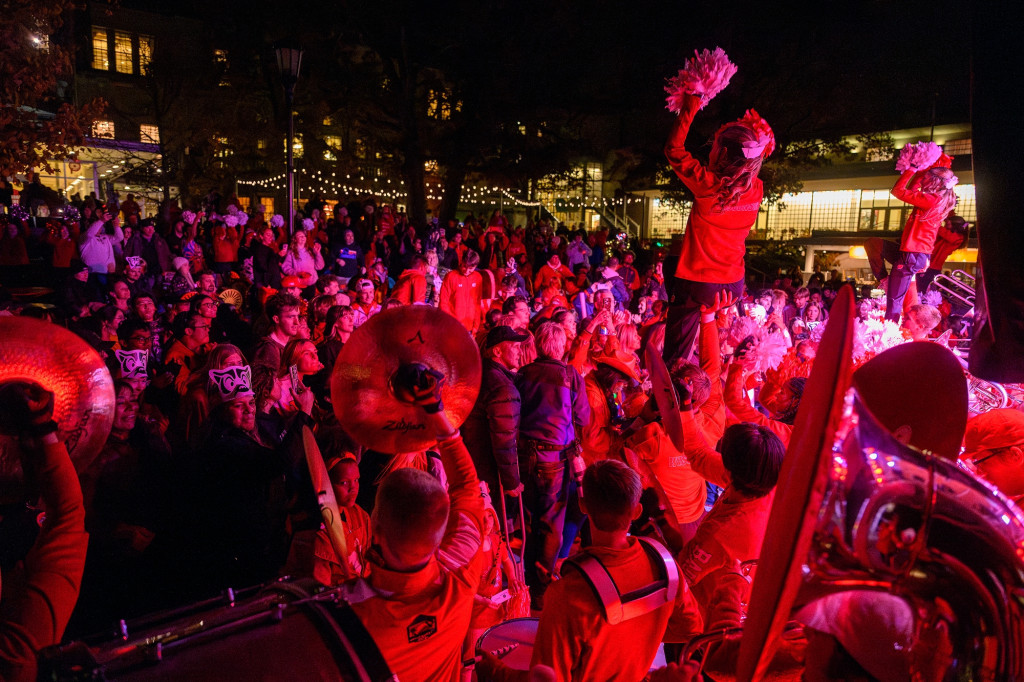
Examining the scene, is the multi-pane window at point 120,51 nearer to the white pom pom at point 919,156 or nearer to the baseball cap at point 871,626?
the white pom pom at point 919,156

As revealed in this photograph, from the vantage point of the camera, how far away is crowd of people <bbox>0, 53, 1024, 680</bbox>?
2016 millimetres

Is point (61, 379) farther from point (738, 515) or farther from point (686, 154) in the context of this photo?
point (686, 154)

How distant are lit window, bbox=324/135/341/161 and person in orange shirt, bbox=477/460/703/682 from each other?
25.6 meters

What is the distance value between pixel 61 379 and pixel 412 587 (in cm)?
134

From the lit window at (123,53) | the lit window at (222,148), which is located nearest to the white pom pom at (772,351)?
the lit window at (222,148)

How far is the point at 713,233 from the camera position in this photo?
4.93 m

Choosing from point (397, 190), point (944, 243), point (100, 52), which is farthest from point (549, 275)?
point (100, 52)

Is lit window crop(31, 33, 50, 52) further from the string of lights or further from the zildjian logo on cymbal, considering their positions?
the string of lights

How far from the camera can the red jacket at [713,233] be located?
15.8ft

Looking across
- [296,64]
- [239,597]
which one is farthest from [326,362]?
[296,64]

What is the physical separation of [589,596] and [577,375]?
277 cm

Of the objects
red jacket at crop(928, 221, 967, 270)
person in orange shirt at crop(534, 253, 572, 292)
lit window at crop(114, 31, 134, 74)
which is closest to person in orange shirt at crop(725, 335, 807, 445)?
red jacket at crop(928, 221, 967, 270)

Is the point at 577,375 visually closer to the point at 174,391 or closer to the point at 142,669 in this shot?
the point at 174,391

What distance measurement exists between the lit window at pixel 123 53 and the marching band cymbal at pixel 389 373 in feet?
121
